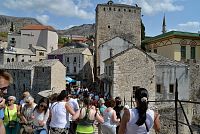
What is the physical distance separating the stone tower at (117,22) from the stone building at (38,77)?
5385 mm

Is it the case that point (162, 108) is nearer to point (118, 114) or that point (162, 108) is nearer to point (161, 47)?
point (161, 47)

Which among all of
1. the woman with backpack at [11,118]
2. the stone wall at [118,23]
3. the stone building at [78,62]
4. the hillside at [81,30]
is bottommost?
the woman with backpack at [11,118]

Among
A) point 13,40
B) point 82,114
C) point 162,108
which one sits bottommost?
point 162,108

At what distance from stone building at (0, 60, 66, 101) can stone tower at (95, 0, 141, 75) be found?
5385 mm

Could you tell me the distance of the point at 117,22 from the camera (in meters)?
45.1

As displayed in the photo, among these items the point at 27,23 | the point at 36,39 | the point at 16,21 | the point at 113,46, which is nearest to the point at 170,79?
the point at 113,46

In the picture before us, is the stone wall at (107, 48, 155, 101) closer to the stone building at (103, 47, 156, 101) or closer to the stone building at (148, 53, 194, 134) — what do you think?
the stone building at (103, 47, 156, 101)

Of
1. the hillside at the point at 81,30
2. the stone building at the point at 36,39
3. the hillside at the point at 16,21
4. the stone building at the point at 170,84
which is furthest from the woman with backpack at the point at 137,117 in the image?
the hillside at the point at 16,21

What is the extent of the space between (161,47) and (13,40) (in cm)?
4425

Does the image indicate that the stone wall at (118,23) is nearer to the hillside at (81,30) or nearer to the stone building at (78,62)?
the stone building at (78,62)

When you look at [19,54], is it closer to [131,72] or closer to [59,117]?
[131,72]

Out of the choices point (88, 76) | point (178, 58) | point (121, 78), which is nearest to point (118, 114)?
point (121, 78)

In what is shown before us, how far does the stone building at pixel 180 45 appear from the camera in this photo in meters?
34.9

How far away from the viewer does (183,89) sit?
29.5 m
